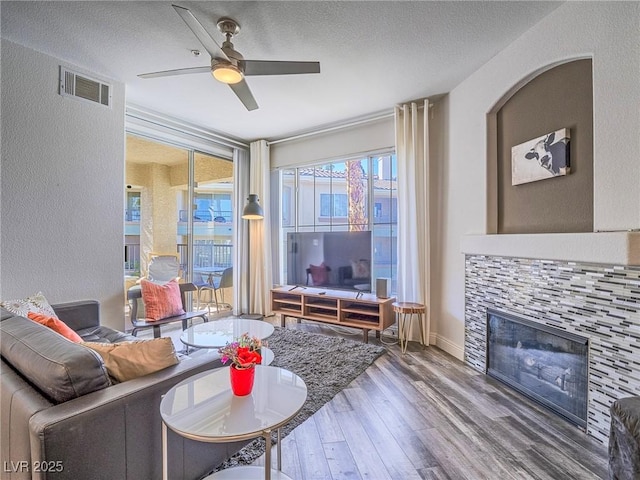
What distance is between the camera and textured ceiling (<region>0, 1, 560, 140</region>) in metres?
2.04

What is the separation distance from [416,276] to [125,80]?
3633mm

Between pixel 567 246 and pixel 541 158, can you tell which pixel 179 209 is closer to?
pixel 541 158

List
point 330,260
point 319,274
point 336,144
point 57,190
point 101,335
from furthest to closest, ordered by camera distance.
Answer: point 336,144, point 319,274, point 330,260, point 57,190, point 101,335

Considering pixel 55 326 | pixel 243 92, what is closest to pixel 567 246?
pixel 243 92

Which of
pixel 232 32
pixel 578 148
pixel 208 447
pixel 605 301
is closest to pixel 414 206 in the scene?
pixel 578 148

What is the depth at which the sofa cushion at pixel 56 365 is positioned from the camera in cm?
113

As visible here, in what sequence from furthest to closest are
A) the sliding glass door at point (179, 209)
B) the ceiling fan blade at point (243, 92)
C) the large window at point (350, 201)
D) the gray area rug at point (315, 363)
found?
the large window at point (350, 201), the sliding glass door at point (179, 209), the ceiling fan blade at point (243, 92), the gray area rug at point (315, 363)

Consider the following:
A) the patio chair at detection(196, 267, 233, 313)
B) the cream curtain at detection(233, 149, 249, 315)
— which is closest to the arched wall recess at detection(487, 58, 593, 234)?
the cream curtain at detection(233, 149, 249, 315)

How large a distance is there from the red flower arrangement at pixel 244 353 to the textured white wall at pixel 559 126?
6.94ft

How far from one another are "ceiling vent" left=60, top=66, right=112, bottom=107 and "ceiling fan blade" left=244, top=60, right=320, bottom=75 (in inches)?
69.2

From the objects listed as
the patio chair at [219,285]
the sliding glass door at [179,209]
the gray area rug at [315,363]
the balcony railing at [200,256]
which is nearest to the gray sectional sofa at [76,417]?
the gray area rug at [315,363]

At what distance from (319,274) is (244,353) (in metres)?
2.72

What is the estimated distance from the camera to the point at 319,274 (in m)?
4.05

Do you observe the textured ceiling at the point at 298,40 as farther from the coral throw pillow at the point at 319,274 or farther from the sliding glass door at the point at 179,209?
the coral throw pillow at the point at 319,274
